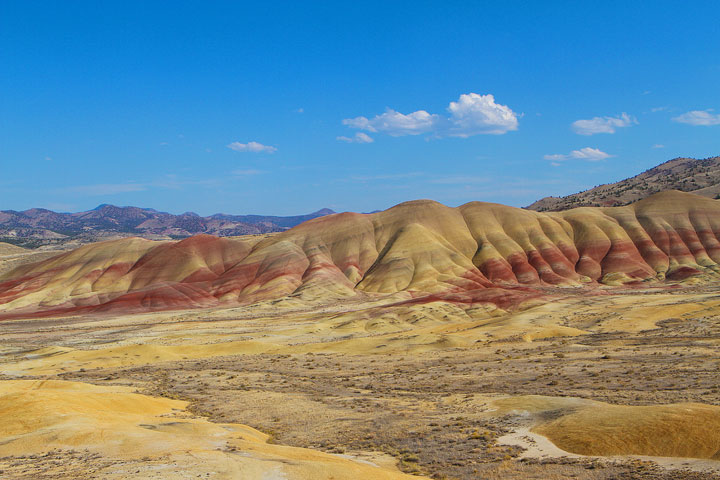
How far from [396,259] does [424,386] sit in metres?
110

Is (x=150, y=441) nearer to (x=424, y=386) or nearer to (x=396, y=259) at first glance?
(x=424, y=386)

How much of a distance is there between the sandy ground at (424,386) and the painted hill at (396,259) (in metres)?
44.2

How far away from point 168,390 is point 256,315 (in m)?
71.0

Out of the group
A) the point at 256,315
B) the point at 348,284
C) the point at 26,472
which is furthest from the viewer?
the point at 348,284

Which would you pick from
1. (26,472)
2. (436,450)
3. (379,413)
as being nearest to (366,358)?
(379,413)

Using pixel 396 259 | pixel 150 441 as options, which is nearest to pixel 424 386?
pixel 150 441

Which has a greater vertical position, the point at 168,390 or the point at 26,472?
the point at 26,472

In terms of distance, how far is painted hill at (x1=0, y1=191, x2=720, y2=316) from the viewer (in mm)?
139875

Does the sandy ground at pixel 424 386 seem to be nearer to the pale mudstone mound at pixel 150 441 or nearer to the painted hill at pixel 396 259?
the pale mudstone mound at pixel 150 441

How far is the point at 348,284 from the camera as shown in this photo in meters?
147

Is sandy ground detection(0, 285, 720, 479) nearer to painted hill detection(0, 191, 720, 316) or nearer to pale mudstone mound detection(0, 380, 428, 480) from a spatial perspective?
pale mudstone mound detection(0, 380, 428, 480)

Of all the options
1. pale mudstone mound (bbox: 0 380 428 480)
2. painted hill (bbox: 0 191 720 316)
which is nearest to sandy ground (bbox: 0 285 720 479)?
pale mudstone mound (bbox: 0 380 428 480)

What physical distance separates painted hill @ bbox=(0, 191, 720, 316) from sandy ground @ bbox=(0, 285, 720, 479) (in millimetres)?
44153

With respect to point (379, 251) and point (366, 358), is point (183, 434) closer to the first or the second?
point (366, 358)
